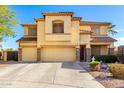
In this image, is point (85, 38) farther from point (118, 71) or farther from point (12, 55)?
point (118, 71)

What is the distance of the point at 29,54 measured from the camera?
37.5 m

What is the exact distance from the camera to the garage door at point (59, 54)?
36.9m

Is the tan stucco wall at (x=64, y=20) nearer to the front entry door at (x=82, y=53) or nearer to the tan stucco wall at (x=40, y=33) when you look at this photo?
the tan stucco wall at (x=40, y=33)

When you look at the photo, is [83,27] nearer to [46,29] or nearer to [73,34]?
[73,34]

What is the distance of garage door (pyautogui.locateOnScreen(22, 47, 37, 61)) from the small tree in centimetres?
393

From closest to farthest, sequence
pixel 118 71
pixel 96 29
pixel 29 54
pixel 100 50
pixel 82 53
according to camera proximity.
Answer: pixel 118 71 → pixel 29 54 → pixel 100 50 → pixel 82 53 → pixel 96 29

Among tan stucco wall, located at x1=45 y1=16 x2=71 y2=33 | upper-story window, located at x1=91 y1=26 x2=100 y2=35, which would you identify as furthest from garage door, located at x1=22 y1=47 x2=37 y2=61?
upper-story window, located at x1=91 y1=26 x2=100 y2=35

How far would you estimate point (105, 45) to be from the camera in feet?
125

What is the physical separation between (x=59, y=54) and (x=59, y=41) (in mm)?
1750

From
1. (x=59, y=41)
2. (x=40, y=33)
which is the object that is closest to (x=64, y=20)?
(x=59, y=41)

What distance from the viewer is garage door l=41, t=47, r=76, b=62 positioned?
36875mm

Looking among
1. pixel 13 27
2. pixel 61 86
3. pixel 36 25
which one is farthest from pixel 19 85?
pixel 36 25

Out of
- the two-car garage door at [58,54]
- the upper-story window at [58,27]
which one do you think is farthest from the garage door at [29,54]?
the upper-story window at [58,27]
